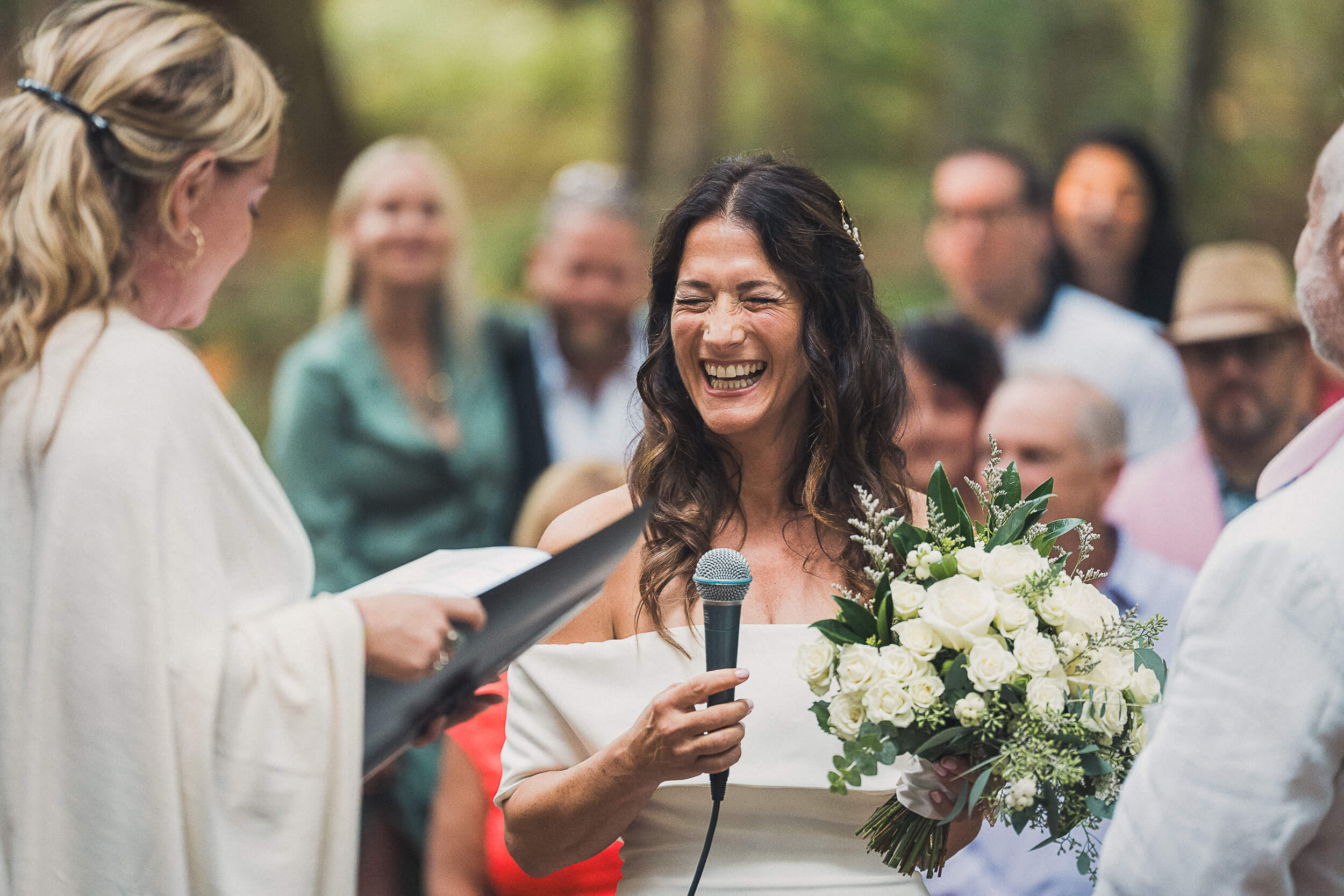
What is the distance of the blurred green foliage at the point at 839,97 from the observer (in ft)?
25.5

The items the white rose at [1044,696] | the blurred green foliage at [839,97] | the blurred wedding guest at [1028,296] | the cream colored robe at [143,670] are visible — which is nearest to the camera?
the cream colored robe at [143,670]

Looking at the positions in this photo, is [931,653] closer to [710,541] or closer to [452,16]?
[710,541]

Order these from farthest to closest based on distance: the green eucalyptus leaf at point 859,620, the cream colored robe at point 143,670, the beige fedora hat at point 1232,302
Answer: the beige fedora hat at point 1232,302 < the green eucalyptus leaf at point 859,620 < the cream colored robe at point 143,670

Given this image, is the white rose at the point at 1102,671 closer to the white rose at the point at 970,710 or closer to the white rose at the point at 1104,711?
the white rose at the point at 1104,711

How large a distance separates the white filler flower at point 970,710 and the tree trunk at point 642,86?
21.1ft

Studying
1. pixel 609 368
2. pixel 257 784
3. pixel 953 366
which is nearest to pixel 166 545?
pixel 257 784

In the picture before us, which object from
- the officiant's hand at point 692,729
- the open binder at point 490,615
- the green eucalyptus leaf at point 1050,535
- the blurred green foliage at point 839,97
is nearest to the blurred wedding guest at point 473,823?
the open binder at point 490,615

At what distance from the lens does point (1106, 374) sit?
5516mm

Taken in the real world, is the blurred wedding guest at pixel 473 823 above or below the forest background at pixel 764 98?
below

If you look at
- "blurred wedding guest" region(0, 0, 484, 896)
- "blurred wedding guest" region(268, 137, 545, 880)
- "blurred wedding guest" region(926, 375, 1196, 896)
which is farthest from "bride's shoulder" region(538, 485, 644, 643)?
"blurred wedding guest" region(268, 137, 545, 880)

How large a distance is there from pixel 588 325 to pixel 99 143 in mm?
4128

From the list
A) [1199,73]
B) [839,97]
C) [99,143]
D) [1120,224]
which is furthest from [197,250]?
[1199,73]

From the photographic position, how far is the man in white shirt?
1697 millimetres

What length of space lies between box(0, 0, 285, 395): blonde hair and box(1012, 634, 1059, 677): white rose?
5.25 feet
